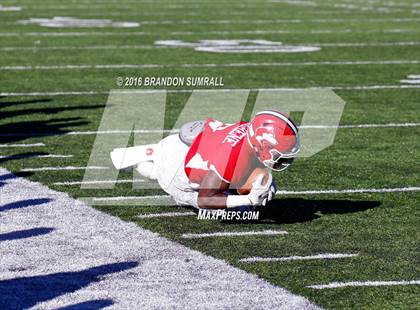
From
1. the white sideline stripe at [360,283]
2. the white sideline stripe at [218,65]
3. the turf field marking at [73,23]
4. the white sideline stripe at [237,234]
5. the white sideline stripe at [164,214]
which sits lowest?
the turf field marking at [73,23]

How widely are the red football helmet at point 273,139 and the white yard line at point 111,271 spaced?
34.7 inches

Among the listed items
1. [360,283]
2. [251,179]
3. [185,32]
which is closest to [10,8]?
[185,32]

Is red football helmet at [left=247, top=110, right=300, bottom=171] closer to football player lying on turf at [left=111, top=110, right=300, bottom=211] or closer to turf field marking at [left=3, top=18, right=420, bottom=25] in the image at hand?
football player lying on turf at [left=111, top=110, right=300, bottom=211]

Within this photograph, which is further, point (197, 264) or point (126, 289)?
point (197, 264)

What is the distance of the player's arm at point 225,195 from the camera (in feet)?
24.1

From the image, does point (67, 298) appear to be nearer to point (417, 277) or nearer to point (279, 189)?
point (417, 277)

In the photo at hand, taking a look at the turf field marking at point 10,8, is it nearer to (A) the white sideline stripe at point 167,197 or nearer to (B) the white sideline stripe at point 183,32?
(B) the white sideline stripe at point 183,32

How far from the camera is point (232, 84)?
1489 centimetres

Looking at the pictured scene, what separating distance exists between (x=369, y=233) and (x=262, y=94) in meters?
6.76

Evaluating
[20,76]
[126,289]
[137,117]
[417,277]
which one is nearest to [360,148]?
[137,117]

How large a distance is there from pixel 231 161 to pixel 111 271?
4.66 ft

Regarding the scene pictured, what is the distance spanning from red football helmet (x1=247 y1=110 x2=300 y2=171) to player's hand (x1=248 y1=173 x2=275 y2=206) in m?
0.12

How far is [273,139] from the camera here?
23.5ft

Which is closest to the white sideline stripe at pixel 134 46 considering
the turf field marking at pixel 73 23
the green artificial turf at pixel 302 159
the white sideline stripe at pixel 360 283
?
the green artificial turf at pixel 302 159
